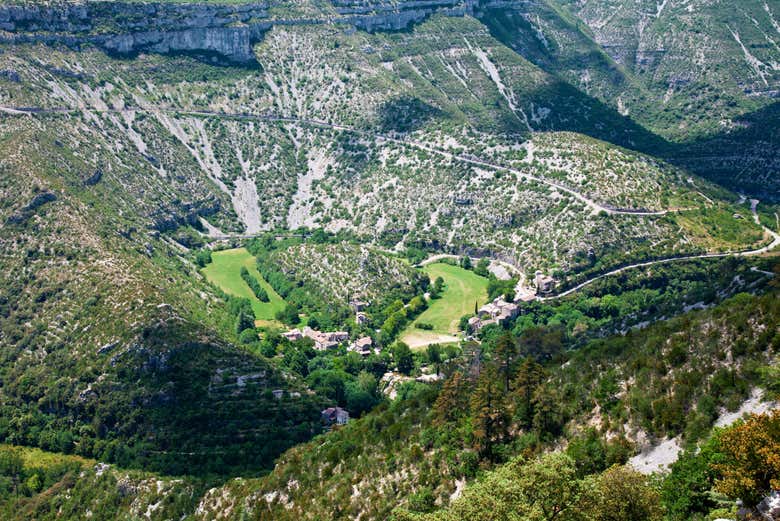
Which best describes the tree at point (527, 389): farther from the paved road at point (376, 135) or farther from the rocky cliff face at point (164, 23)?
the rocky cliff face at point (164, 23)

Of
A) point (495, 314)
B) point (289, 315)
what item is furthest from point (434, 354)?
point (289, 315)

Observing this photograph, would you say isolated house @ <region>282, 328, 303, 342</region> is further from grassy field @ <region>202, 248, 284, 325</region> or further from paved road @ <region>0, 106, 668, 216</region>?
paved road @ <region>0, 106, 668, 216</region>

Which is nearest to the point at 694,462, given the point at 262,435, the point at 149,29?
the point at 262,435

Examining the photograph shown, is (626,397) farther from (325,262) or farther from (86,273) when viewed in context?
(325,262)

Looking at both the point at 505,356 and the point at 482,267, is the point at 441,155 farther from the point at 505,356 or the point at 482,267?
the point at 505,356

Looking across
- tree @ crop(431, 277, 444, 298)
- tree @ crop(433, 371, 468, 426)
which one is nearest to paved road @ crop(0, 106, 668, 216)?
tree @ crop(431, 277, 444, 298)
